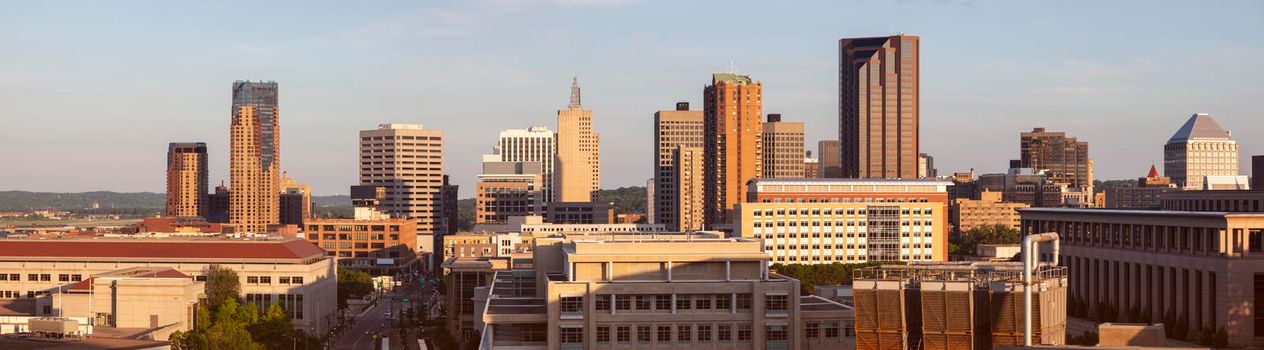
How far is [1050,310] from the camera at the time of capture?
8769 cm

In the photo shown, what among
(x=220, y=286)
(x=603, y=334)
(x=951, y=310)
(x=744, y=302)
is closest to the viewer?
(x=951, y=310)

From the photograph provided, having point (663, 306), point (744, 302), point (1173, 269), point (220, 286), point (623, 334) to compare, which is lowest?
point (220, 286)

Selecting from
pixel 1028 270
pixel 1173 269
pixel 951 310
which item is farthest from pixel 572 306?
pixel 1173 269

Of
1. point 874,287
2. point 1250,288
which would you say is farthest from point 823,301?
point 1250,288

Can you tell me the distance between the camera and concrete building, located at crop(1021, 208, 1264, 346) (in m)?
141

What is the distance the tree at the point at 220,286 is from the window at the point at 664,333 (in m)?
91.9

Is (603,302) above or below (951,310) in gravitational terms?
below

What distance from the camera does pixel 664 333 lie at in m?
107

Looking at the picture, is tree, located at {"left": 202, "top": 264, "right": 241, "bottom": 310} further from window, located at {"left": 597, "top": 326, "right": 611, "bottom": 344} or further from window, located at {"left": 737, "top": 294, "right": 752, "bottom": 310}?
window, located at {"left": 737, "top": 294, "right": 752, "bottom": 310}

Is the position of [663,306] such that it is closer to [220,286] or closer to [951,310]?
[951,310]

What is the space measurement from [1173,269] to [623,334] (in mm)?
72118

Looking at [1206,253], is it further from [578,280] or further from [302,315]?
[302,315]

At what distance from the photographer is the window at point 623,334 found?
106 m

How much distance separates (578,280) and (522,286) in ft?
71.4
